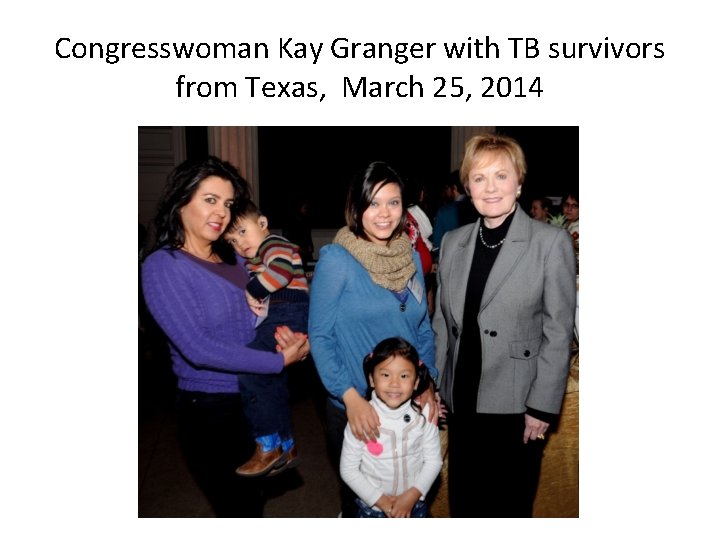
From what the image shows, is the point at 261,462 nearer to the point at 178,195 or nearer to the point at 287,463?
the point at 287,463

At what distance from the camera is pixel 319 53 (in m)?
2.29

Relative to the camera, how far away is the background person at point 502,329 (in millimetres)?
1821

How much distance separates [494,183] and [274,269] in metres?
0.89

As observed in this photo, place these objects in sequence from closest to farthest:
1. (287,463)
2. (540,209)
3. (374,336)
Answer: (374,336) < (287,463) < (540,209)

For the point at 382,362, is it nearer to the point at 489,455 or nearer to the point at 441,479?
the point at 489,455

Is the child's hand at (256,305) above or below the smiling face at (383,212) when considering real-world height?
below

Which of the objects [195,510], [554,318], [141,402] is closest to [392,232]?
[554,318]

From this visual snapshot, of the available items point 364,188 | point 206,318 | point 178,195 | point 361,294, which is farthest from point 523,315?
point 178,195

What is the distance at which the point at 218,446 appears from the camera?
1.91 metres

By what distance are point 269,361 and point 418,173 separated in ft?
22.6

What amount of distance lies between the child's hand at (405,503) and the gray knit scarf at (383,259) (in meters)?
0.75

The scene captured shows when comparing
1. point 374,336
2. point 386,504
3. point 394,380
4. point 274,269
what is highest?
point 274,269

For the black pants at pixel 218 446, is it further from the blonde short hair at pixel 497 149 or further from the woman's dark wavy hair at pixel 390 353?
the blonde short hair at pixel 497 149

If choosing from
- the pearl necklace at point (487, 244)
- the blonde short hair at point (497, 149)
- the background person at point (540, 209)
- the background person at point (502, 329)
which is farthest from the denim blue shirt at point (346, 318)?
the background person at point (540, 209)
